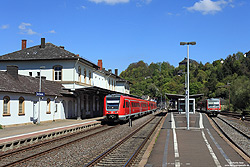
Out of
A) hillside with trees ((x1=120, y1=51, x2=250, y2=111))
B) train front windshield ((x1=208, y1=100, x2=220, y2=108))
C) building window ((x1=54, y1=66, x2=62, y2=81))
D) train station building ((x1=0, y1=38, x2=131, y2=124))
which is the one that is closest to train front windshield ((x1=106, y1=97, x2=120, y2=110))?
train station building ((x1=0, y1=38, x2=131, y2=124))

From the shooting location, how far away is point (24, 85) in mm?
25625

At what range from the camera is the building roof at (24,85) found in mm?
22591

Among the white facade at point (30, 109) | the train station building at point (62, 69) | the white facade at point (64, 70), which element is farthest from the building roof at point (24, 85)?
the white facade at point (64, 70)

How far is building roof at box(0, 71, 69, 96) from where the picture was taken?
22591 millimetres

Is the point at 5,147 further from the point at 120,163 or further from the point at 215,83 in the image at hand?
the point at 215,83

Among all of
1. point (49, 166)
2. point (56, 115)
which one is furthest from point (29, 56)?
point (49, 166)

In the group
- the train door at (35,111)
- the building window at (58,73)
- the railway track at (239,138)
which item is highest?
the building window at (58,73)

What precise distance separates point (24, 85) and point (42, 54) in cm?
1302

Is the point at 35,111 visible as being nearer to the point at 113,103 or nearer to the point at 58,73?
the point at 113,103

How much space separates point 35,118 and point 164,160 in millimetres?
19165

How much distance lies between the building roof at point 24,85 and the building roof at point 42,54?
18.1 ft

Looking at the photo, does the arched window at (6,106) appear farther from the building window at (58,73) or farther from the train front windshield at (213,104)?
the train front windshield at (213,104)

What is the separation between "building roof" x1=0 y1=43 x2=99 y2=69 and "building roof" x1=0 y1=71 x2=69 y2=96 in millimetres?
5524

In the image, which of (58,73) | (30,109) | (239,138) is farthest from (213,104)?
(30,109)
